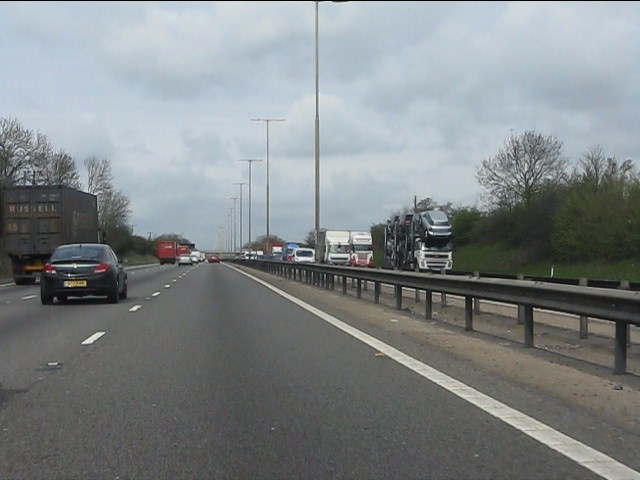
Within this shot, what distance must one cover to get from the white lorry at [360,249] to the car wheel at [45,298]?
39.7m

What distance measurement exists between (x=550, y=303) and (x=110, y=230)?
108 m

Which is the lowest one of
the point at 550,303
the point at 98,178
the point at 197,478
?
the point at 197,478

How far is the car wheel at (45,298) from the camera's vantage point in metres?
22.4

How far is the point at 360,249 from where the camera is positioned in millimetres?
62500

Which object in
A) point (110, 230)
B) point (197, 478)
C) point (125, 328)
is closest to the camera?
point (197, 478)

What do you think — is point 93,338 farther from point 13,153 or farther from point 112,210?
point 112,210

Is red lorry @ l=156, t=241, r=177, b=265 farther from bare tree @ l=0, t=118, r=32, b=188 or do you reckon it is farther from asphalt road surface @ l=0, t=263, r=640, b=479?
asphalt road surface @ l=0, t=263, r=640, b=479

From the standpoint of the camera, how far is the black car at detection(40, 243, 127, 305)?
2181 centimetres

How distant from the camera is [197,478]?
226 inches

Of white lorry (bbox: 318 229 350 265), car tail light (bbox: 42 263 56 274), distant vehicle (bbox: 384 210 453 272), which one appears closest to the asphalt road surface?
car tail light (bbox: 42 263 56 274)

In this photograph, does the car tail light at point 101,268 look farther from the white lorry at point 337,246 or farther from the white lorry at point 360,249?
the white lorry at point 337,246

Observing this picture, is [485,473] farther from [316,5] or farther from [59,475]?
[316,5]

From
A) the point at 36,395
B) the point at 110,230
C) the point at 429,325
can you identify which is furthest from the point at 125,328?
the point at 110,230

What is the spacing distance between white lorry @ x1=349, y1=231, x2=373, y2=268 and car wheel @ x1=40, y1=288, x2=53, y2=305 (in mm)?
39741
